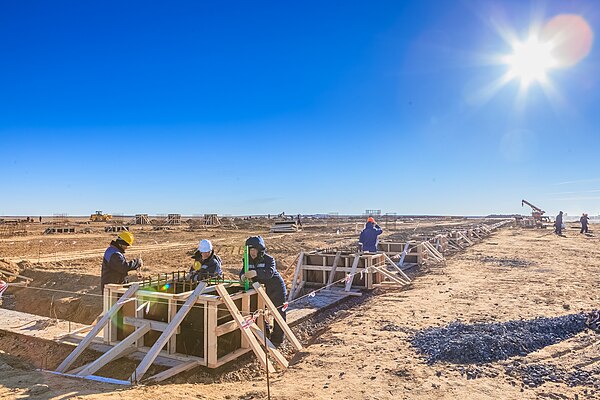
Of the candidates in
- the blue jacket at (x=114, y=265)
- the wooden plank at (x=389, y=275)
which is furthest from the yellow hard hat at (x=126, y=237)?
the wooden plank at (x=389, y=275)

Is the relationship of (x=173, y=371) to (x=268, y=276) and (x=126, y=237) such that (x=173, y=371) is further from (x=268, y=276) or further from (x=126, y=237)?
(x=126, y=237)

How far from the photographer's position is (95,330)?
5941mm

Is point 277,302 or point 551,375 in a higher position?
point 277,302

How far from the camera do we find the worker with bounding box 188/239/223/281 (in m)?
7.16

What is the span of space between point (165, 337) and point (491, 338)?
15.7 ft

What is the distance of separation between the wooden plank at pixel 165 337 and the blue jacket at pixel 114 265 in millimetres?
2067

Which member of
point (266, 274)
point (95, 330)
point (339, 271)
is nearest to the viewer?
point (95, 330)

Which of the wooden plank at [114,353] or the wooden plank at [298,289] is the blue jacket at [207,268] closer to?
the wooden plank at [114,353]

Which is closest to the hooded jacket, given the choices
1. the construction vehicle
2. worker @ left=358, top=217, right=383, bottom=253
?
worker @ left=358, top=217, right=383, bottom=253

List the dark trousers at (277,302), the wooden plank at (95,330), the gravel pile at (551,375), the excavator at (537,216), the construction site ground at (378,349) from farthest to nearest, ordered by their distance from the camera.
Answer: the excavator at (537,216) → the dark trousers at (277,302) → the wooden plank at (95,330) → the gravel pile at (551,375) → the construction site ground at (378,349)

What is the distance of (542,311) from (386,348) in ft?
14.2

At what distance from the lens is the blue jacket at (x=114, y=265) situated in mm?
7086

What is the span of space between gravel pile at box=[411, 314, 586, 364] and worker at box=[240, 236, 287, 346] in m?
2.26

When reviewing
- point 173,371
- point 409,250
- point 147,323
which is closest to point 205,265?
point 147,323
